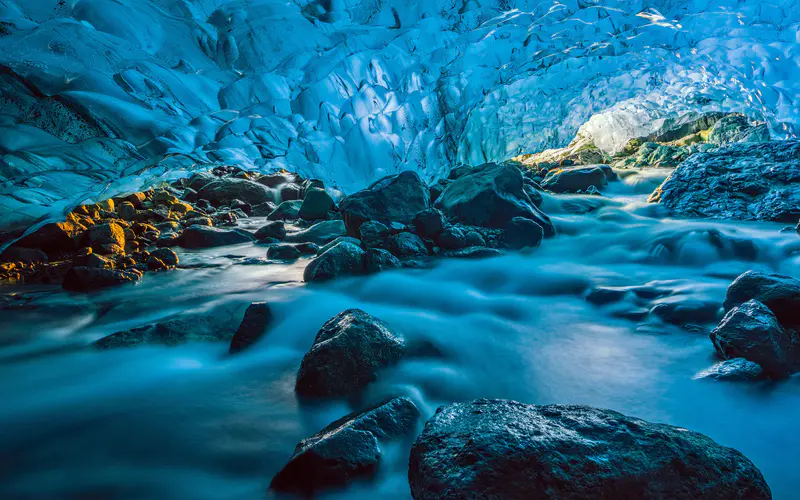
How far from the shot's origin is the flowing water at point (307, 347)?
1.90 metres

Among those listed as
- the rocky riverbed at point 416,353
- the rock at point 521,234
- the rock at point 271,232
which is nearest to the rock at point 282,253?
the rocky riverbed at point 416,353

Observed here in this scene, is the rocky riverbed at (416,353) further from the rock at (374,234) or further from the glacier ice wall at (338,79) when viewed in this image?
the glacier ice wall at (338,79)

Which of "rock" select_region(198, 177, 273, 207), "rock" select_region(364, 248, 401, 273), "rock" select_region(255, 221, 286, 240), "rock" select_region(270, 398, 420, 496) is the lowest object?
"rock" select_region(270, 398, 420, 496)

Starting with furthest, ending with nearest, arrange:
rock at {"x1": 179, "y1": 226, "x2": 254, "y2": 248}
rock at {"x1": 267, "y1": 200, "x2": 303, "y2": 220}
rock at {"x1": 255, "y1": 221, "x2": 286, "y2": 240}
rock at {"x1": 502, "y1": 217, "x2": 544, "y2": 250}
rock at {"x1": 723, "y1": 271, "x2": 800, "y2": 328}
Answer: rock at {"x1": 267, "y1": 200, "x2": 303, "y2": 220}
rock at {"x1": 255, "y1": 221, "x2": 286, "y2": 240}
rock at {"x1": 179, "y1": 226, "x2": 254, "y2": 248}
rock at {"x1": 502, "y1": 217, "x2": 544, "y2": 250}
rock at {"x1": 723, "y1": 271, "x2": 800, "y2": 328}

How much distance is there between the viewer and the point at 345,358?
249 centimetres

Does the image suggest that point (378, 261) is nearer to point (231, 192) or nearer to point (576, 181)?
point (231, 192)

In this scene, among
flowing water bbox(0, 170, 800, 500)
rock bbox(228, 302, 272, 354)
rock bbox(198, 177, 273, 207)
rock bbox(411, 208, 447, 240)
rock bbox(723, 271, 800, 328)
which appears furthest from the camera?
rock bbox(198, 177, 273, 207)

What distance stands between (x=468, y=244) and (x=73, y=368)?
172 inches

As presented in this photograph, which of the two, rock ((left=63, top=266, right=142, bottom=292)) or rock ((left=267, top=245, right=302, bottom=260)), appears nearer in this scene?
rock ((left=63, top=266, right=142, bottom=292))

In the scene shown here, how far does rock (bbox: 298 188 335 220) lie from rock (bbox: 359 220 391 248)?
246cm

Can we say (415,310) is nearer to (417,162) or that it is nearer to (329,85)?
(417,162)

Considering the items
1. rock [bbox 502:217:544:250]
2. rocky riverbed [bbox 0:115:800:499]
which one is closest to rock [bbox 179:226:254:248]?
rocky riverbed [bbox 0:115:800:499]

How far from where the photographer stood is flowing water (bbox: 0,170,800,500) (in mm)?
1903

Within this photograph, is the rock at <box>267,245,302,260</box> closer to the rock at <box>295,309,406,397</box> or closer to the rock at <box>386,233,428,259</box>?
the rock at <box>386,233,428,259</box>
